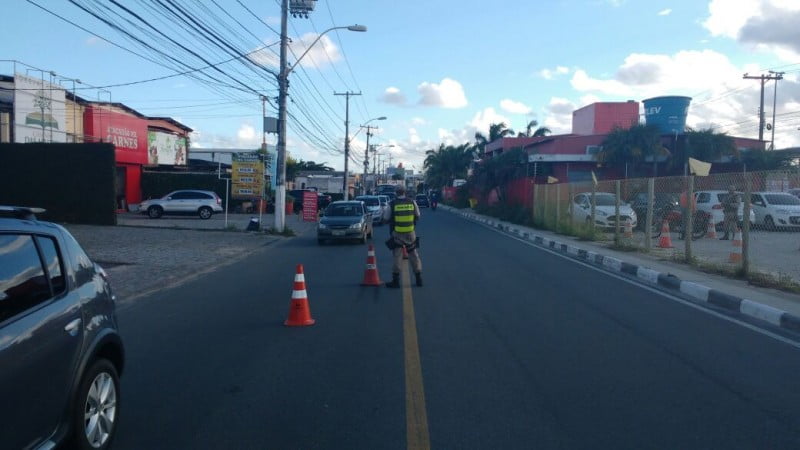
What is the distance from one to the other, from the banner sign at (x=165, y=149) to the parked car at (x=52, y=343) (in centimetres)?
4059

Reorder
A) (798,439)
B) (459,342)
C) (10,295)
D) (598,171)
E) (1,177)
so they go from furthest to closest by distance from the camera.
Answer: (598,171)
(1,177)
(459,342)
(798,439)
(10,295)

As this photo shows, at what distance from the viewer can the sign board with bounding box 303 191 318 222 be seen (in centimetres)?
3644

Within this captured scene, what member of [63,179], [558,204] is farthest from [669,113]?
[63,179]

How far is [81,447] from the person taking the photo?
4.32 meters

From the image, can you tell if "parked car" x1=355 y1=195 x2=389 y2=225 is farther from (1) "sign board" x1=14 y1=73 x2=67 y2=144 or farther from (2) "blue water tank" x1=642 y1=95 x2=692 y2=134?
(2) "blue water tank" x1=642 y1=95 x2=692 y2=134

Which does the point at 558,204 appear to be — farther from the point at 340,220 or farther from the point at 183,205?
the point at 183,205

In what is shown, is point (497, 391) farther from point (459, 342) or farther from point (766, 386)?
point (766, 386)

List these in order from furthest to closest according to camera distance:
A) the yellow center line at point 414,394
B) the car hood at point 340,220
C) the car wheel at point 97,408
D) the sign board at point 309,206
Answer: the sign board at point 309,206, the car hood at point 340,220, the yellow center line at point 414,394, the car wheel at point 97,408

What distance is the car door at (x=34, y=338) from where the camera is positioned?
3650 mm

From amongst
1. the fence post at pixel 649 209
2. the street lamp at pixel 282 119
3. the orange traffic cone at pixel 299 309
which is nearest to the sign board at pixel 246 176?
the street lamp at pixel 282 119

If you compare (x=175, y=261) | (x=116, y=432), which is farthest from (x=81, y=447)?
(x=175, y=261)

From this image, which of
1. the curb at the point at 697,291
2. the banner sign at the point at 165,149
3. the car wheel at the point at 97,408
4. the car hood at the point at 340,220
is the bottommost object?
the curb at the point at 697,291

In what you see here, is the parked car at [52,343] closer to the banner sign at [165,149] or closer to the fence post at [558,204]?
the fence post at [558,204]

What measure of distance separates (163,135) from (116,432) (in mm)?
43411
